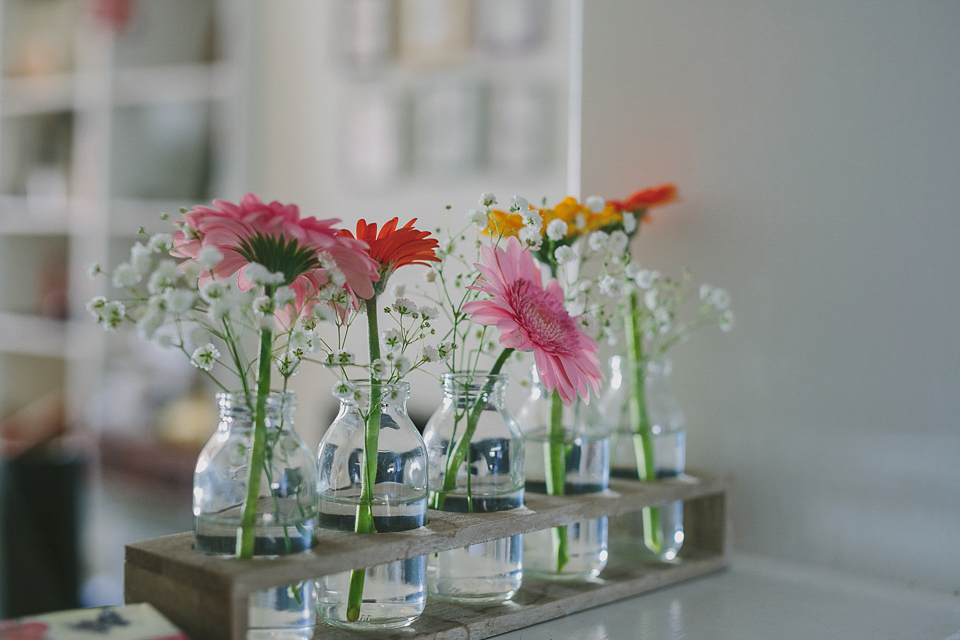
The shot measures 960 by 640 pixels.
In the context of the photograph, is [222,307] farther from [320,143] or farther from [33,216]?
[33,216]

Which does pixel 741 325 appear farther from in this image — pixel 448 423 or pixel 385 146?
pixel 385 146

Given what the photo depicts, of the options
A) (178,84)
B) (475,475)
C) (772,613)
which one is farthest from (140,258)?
(178,84)

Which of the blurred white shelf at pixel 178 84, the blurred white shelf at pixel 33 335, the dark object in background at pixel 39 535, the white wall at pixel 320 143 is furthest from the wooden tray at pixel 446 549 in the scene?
the blurred white shelf at pixel 33 335

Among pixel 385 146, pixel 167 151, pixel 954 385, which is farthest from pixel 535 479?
pixel 167 151

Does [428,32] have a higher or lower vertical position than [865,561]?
higher

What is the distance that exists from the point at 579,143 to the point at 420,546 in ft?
2.24

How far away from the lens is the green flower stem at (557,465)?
97 centimetres

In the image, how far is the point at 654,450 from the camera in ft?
3.58

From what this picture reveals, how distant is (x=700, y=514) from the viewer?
3.73 feet

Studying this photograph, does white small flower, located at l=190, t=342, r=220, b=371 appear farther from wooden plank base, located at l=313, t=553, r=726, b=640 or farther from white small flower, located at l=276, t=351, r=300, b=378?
wooden plank base, located at l=313, t=553, r=726, b=640

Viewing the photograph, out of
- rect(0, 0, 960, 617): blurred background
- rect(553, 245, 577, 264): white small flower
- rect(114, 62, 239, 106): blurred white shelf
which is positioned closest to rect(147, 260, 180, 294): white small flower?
rect(553, 245, 577, 264): white small flower

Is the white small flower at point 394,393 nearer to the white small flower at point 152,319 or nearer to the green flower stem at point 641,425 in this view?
the white small flower at point 152,319

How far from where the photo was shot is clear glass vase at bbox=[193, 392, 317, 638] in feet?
2.29

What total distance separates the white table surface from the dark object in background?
1.91 m
